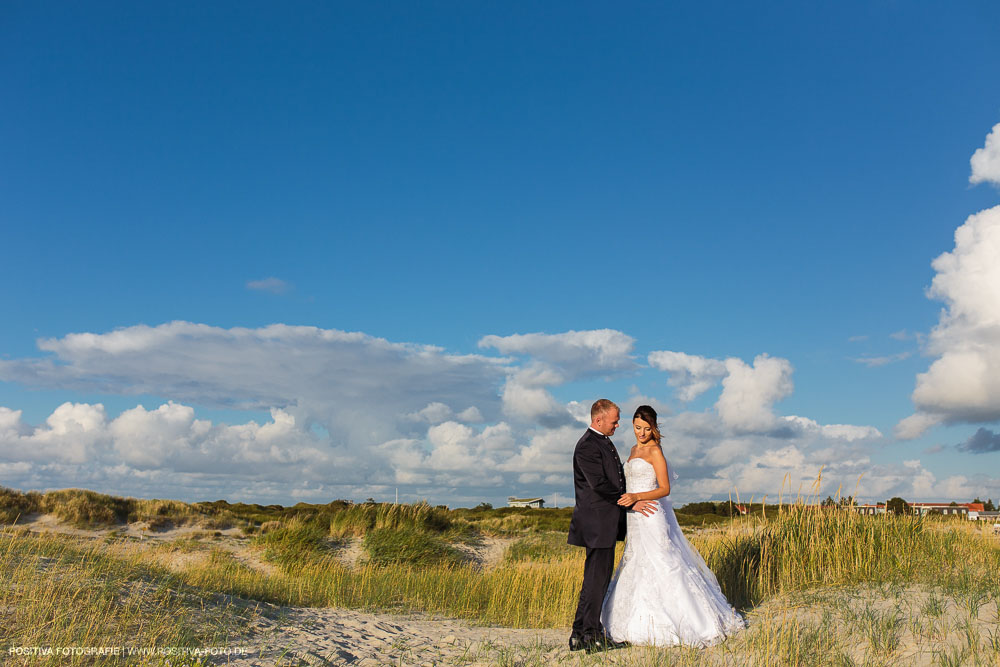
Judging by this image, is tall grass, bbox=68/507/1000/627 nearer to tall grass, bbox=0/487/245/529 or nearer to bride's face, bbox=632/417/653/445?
bride's face, bbox=632/417/653/445

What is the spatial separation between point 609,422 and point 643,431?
504 mm

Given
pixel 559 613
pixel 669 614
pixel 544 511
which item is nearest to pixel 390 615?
pixel 559 613

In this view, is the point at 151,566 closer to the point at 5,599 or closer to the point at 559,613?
the point at 5,599

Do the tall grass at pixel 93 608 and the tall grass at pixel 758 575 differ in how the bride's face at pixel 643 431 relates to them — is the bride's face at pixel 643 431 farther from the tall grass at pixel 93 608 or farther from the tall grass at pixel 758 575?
the tall grass at pixel 93 608

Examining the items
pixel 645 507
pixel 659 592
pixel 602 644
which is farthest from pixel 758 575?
pixel 602 644

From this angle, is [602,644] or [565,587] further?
[565,587]

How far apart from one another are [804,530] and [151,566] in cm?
1033

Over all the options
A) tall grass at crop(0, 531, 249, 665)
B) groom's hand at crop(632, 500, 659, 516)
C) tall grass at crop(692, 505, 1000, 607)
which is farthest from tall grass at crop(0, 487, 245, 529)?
groom's hand at crop(632, 500, 659, 516)

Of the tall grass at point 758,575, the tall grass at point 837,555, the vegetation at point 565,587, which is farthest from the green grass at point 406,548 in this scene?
the tall grass at point 837,555

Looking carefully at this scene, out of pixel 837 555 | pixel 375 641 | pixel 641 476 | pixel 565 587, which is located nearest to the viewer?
pixel 641 476

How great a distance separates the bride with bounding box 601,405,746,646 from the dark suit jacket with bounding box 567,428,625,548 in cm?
20

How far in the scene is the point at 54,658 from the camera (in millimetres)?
6445

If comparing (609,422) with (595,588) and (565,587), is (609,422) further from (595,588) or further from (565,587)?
(565,587)

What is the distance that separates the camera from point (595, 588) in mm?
7406
